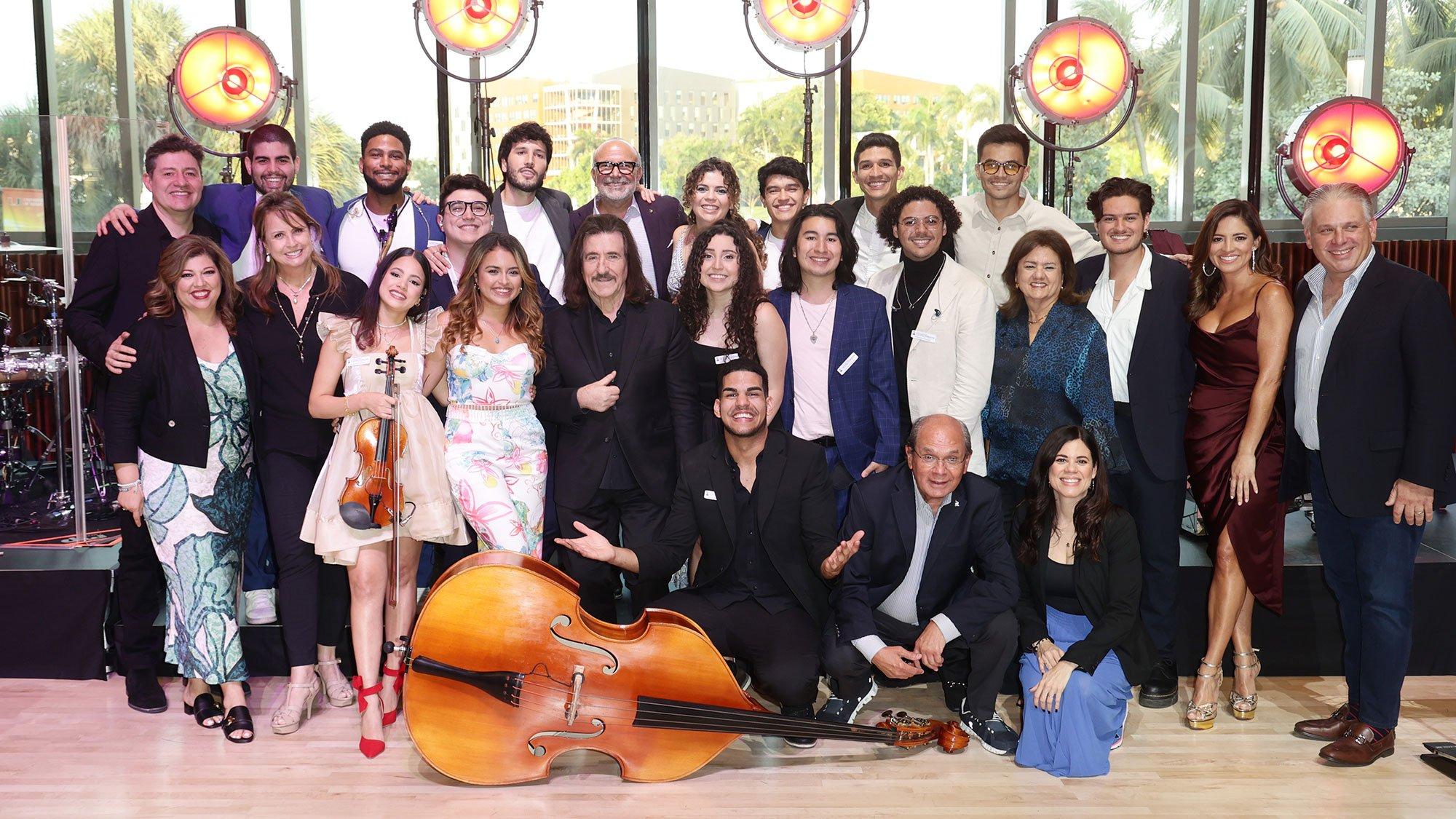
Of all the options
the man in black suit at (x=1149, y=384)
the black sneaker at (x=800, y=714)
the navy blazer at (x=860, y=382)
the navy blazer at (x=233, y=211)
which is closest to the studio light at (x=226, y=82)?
the navy blazer at (x=233, y=211)

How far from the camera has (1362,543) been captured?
3303 millimetres

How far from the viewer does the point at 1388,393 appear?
3.20m

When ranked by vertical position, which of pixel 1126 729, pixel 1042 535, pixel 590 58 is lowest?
pixel 1126 729

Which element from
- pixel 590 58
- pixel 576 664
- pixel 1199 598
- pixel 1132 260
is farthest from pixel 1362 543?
pixel 590 58

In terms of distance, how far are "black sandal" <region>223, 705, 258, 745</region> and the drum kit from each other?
192cm

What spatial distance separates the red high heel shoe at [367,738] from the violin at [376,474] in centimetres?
51

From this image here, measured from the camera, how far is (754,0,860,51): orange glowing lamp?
477 cm

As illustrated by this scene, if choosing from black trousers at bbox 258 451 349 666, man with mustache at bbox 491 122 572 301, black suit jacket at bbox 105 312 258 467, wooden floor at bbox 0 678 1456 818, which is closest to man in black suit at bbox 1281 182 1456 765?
wooden floor at bbox 0 678 1456 818

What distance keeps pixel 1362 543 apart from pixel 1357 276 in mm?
742

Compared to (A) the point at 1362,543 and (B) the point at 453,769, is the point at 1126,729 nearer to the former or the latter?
(A) the point at 1362,543

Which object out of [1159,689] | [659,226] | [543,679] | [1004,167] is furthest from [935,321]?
[543,679]

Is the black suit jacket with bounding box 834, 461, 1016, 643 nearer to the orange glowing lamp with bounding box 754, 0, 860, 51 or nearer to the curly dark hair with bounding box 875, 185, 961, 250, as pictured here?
the curly dark hair with bounding box 875, 185, 961, 250

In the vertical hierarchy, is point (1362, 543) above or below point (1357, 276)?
below

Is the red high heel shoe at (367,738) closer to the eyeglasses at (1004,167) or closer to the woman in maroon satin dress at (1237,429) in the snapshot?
the woman in maroon satin dress at (1237,429)
